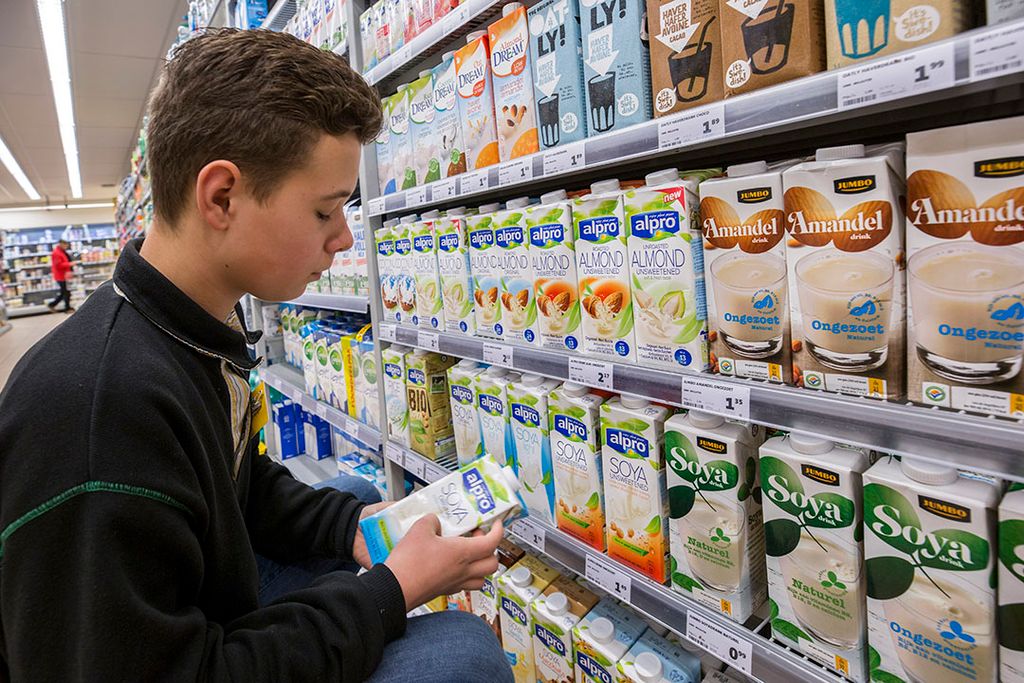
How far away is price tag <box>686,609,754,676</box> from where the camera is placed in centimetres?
94

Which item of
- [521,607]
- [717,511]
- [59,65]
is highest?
[59,65]

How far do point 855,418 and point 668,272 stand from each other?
387 mm

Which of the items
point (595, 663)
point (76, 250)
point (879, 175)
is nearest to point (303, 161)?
point (879, 175)

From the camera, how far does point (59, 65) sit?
5641mm

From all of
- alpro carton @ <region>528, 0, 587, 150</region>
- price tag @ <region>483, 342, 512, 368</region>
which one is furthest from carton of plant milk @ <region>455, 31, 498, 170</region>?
price tag @ <region>483, 342, 512, 368</region>

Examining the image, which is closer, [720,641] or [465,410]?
[720,641]

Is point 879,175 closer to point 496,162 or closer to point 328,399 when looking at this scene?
point 496,162

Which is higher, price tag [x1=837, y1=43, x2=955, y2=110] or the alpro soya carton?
price tag [x1=837, y1=43, x2=955, y2=110]

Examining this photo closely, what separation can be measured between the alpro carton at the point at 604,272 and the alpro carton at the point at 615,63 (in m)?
0.13

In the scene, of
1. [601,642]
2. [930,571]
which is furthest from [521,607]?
[930,571]

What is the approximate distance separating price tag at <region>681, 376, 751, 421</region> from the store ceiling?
5.47 meters

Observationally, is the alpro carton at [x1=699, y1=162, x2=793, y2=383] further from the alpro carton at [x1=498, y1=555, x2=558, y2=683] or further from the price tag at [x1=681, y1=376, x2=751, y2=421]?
the alpro carton at [x1=498, y1=555, x2=558, y2=683]

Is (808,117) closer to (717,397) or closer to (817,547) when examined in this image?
(717,397)

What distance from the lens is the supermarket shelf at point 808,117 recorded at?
2.06ft
